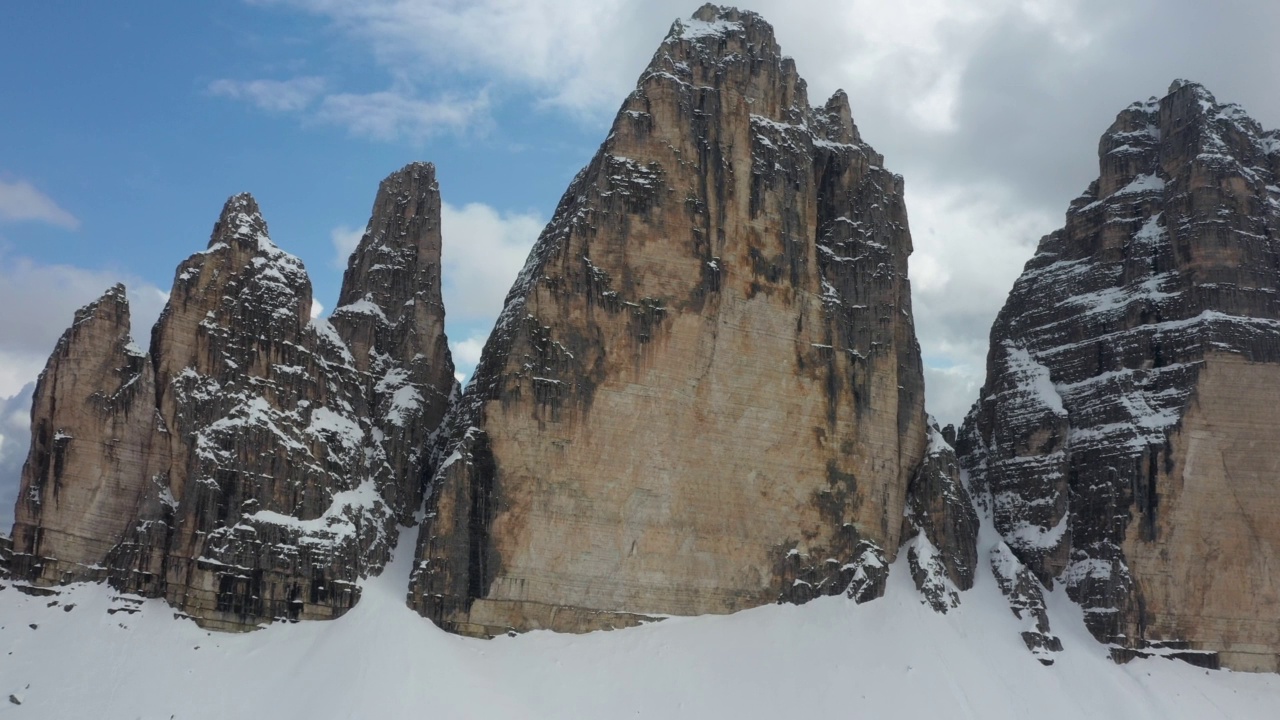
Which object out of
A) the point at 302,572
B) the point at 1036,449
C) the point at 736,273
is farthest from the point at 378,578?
the point at 1036,449

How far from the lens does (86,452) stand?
58.6 meters

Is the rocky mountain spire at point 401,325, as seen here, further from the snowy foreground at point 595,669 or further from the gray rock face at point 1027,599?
the gray rock face at point 1027,599

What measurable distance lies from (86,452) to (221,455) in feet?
20.5

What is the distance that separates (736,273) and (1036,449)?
21963mm

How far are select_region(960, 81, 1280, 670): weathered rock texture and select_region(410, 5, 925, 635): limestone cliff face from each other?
8515 millimetres

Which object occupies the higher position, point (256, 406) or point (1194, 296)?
point (1194, 296)

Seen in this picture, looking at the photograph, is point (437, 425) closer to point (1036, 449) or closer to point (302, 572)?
point (302, 572)

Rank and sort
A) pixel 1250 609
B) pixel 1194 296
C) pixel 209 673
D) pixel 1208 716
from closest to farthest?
pixel 209 673 < pixel 1208 716 < pixel 1250 609 < pixel 1194 296

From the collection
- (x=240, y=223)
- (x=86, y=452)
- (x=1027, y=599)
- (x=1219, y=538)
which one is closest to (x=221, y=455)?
(x=86, y=452)

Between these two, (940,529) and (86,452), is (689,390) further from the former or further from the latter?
(86,452)

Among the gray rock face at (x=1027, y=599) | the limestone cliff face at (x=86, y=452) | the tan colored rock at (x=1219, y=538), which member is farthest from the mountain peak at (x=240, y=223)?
the tan colored rock at (x=1219, y=538)

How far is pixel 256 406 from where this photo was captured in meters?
60.3

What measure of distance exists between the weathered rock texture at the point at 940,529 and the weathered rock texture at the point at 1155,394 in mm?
4836

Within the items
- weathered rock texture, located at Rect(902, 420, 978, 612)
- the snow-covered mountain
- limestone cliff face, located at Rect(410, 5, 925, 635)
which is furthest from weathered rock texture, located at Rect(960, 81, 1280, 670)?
limestone cliff face, located at Rect(410, 5, 925, 635)
